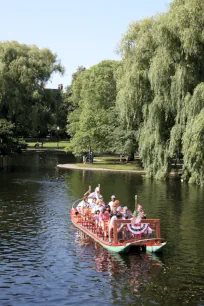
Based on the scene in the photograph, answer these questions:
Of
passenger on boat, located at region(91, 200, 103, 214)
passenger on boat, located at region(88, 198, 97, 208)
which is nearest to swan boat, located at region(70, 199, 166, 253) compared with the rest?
passenger on boat, located at region(91, 200, 103, 214)

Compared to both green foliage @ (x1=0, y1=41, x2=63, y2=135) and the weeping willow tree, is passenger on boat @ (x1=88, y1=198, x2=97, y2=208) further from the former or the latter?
green foliage @ (x1=0, y1=41, x2=63, y2=135)

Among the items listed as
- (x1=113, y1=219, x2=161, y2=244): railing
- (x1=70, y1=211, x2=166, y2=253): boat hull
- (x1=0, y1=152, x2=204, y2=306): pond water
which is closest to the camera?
(x1=0, y1=152, x2=204, y2=306): pond water

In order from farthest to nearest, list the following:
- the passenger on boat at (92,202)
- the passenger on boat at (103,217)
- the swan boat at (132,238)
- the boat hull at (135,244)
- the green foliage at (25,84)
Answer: the green foliage at (25,84) < the passenger on boat at (92,202) < the passenger on boat at (103,217) < the swan boat at (132,238) < the boat hull at (135,244)

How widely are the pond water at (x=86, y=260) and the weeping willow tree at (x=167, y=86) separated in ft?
25.6

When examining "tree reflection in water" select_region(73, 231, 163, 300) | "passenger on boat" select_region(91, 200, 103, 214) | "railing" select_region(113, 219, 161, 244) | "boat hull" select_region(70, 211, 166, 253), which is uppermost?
"passenger on boat" select_region(91, 200, 103, 214)

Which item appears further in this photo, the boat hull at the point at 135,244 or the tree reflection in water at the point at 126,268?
the boat hull at the point at 135,244

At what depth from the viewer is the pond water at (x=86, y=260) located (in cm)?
1880

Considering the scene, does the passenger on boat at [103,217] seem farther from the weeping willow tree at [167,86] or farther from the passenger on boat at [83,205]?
the weeping willow tree at [167,86]

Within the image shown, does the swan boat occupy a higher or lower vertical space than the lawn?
lower

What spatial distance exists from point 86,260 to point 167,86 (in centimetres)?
2812

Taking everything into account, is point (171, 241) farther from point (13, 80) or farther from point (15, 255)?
point (13, 80)

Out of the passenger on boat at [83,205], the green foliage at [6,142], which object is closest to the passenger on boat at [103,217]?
the passenger on boat at [83,205]

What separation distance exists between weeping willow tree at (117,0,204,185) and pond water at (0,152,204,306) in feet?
25.6

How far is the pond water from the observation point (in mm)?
18797
